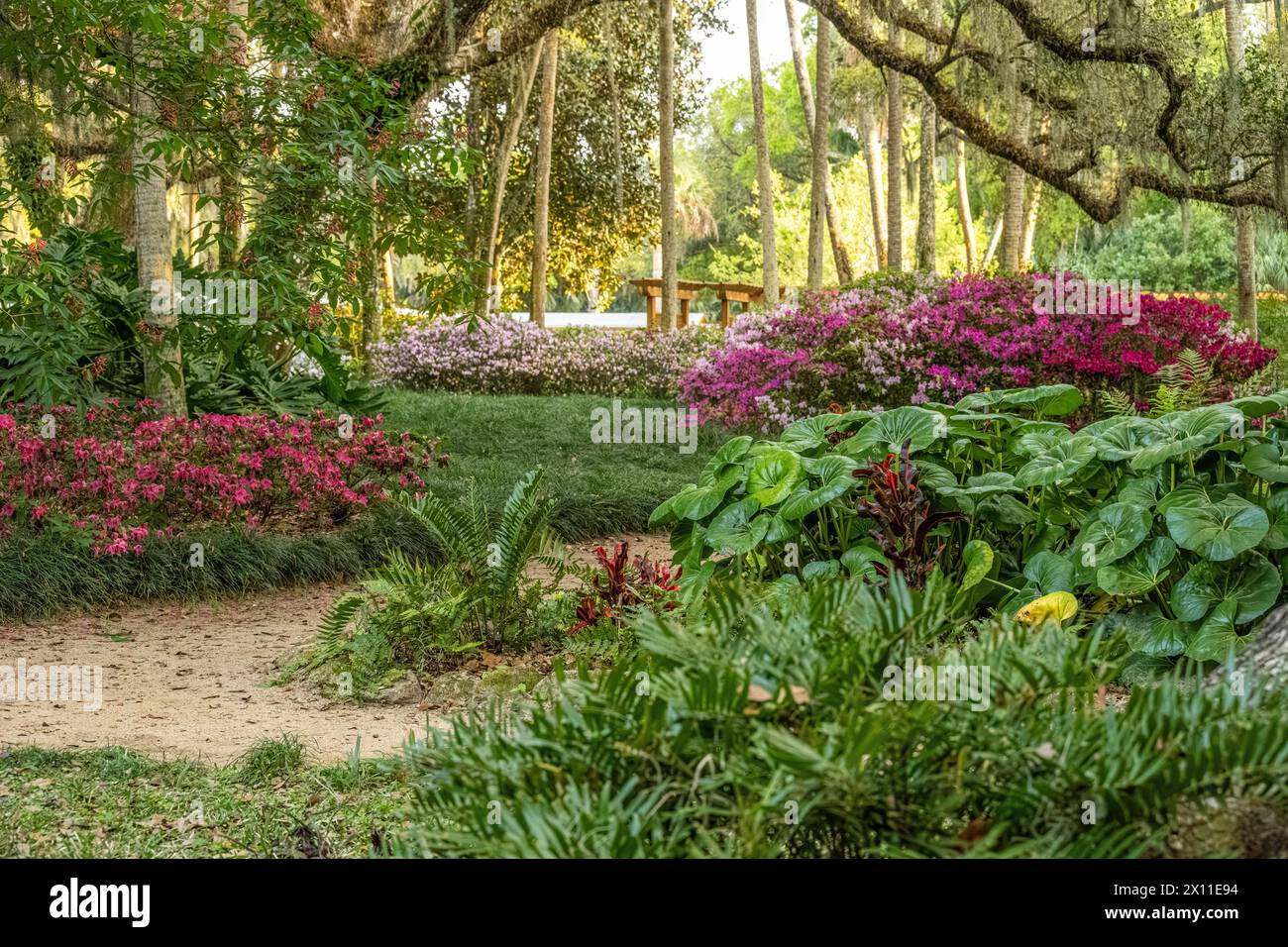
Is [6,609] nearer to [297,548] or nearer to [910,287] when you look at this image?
[297,548]

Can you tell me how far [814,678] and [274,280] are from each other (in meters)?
5.91

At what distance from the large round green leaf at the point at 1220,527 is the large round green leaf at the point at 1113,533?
0.12 metres

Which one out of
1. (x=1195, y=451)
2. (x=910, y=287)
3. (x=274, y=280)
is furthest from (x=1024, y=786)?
(x=910, y=287)

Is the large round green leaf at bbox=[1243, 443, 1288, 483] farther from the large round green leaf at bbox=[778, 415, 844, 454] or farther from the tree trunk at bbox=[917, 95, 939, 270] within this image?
the tree trunk at bbox=[917, 95, 939, 270]

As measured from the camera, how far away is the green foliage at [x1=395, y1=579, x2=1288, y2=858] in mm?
1289

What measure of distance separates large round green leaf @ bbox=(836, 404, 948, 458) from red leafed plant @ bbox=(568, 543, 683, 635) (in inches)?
39.6

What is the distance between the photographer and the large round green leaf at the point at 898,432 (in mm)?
4867

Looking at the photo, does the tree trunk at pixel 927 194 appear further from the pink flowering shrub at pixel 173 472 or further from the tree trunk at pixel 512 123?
the pink flowering shrub at pixel 173 472

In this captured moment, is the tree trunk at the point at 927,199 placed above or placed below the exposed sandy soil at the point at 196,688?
above

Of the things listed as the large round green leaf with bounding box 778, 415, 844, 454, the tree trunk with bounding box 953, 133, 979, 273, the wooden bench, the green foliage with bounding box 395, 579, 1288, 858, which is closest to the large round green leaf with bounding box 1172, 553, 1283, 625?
the large round green leaf with bounding box 778, 415, 844, 454

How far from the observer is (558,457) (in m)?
11.2

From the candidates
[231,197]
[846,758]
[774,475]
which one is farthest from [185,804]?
[231,197]

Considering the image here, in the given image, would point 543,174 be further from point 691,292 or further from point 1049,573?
point 1049,573


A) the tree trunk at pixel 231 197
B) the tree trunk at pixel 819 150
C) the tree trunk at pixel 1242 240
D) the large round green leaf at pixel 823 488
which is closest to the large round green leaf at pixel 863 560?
the large round green leaf at pixel 823 488
